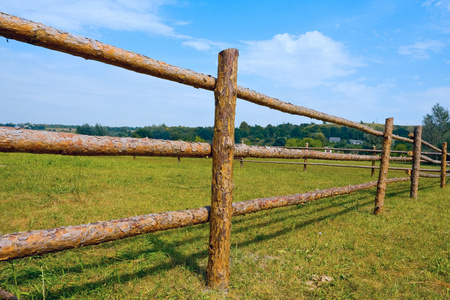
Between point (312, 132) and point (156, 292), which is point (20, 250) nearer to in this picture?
point (156, 292)

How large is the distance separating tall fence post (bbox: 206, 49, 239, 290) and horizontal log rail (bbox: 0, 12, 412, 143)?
134 millimetres

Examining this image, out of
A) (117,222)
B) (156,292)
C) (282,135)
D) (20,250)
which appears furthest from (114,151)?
(282,135)

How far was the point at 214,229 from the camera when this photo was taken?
2166mm

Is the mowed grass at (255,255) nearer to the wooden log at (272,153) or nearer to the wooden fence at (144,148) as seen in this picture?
the wooden fence at (144,148)

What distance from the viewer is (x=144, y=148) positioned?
189 centimetres

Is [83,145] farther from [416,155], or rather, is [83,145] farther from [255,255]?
[416,155]

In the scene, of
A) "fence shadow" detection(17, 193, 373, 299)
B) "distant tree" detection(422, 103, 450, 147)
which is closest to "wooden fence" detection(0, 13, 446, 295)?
"fence shadow" detection(17, 193, 373, 299)

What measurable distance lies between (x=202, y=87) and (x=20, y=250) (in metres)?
1.60

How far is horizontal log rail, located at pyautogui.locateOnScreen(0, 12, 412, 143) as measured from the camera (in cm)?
144

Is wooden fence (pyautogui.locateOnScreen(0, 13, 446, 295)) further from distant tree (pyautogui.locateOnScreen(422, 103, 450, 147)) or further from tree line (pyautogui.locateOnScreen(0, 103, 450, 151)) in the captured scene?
distant tree (pyautogui.locateOnScreen(422, 103, 450, 147))

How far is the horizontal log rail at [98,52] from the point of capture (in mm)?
1442

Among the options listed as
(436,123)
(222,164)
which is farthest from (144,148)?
(436,123)

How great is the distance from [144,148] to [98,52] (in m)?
0.70

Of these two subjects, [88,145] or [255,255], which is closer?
[88,145]
